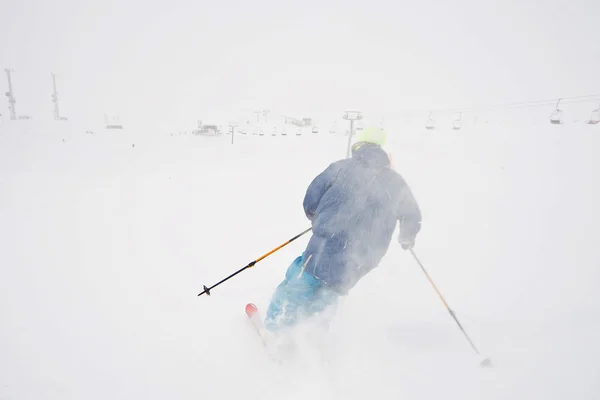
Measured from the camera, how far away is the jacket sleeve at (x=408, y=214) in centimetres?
293

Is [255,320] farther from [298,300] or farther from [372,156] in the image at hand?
[372,156]

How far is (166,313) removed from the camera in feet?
11.6

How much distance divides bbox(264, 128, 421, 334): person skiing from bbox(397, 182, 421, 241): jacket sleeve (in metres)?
0.01

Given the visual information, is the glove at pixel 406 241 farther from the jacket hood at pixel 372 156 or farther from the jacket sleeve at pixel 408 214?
the jacket hood at pixel 372 156

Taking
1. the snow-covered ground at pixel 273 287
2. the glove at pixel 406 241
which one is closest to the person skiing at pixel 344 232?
the glove at pixel 406 241

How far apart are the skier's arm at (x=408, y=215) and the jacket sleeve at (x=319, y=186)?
737mm

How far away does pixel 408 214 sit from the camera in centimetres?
306

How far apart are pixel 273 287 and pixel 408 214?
7.41 ft

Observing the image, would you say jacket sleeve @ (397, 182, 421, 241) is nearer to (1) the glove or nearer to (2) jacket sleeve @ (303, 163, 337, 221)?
(1) the glove

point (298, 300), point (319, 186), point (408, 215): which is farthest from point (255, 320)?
point (408, 215)

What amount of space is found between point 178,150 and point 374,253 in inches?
730

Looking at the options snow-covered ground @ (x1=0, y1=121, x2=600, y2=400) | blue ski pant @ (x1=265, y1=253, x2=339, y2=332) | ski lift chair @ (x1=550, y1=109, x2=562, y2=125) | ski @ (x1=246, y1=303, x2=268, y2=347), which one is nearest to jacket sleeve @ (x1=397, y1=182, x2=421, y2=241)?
blue ski pant @ (x1=265, y1=253, x2=339, y2=332)

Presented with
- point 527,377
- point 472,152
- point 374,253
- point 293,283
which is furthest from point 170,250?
point 472,152

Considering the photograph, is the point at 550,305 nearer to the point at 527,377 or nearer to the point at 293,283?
the point at 527,377
